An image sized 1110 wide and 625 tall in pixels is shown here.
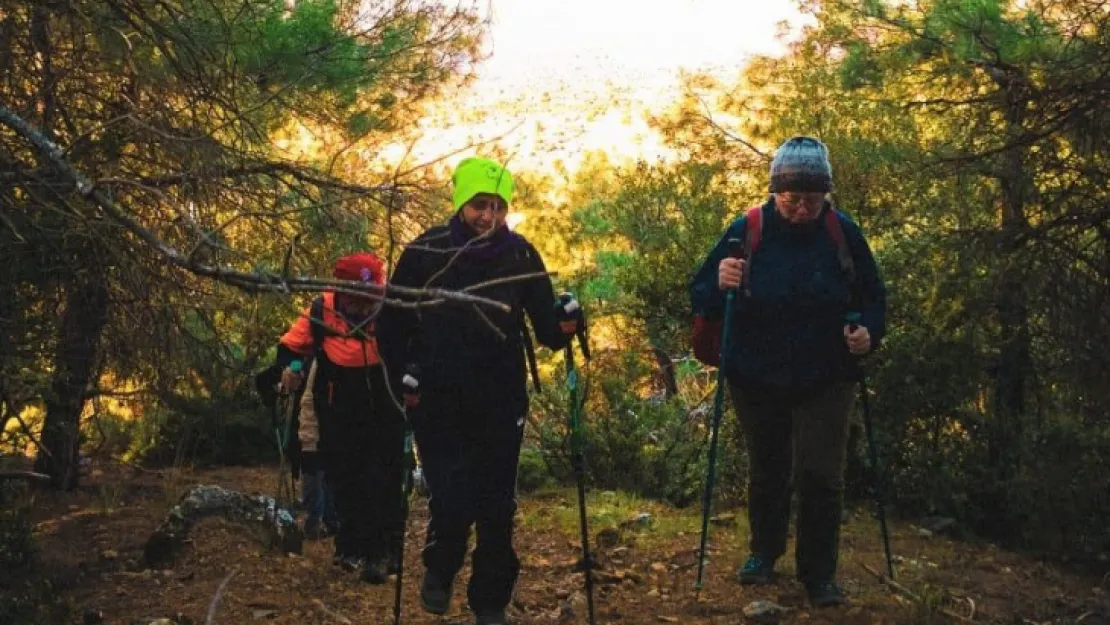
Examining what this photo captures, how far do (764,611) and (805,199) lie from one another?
5.99 ft

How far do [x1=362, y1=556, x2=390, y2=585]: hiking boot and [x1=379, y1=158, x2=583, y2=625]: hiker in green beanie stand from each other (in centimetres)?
142

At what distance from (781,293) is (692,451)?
467 centimetres

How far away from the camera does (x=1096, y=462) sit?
24.4 feet

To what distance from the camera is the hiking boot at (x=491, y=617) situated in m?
4.37

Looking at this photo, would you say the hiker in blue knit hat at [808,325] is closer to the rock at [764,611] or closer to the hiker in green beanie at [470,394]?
the rock at [764,611]

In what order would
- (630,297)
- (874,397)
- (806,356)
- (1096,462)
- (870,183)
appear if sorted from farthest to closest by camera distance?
(630,297) < (870,183) < (874,397) < (1096,462) < (806,356)

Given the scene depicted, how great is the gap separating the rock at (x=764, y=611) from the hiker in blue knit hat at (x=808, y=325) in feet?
0.56

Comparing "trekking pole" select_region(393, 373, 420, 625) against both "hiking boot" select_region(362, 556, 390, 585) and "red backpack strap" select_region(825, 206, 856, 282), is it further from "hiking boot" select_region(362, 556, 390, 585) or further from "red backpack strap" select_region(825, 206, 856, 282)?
"red backpack strap" select_region(825, 206, 856, 282)

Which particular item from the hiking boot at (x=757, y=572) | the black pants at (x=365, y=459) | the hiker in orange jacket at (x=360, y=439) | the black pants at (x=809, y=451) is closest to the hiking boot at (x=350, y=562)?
the hiker in orange jacket at (x=360, y=439)

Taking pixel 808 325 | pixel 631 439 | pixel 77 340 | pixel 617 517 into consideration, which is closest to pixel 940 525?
pixel 617 517

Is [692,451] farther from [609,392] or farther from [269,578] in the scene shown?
[269,578]

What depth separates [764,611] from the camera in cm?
465

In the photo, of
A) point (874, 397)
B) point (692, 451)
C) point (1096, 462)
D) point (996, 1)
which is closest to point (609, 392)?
point (692, 451)

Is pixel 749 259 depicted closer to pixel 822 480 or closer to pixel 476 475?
pixel 822 480
